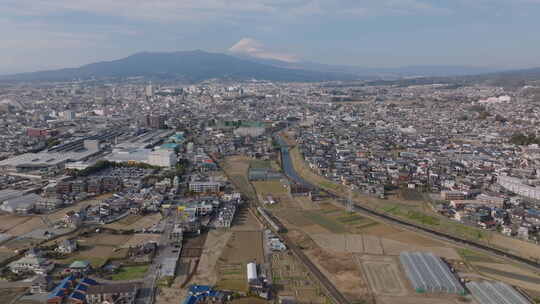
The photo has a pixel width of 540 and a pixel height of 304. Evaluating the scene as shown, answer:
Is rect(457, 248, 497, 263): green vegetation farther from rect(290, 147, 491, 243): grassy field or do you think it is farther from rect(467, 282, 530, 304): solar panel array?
rect(467, 282, 530, 304): solar panel array

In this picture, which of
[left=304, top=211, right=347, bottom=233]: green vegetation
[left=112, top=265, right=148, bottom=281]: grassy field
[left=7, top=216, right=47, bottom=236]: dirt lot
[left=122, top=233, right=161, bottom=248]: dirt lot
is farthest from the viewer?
[left=304, top=211, right=347, bottom=233]: green vegetation

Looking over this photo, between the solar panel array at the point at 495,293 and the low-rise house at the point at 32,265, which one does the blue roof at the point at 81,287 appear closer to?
the low-rise house at the point at 32,265

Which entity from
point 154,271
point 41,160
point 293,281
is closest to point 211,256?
point 154,271

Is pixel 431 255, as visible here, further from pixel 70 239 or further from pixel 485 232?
pixel 70 239

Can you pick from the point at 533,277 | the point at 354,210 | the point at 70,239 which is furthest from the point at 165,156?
the point at 533,277

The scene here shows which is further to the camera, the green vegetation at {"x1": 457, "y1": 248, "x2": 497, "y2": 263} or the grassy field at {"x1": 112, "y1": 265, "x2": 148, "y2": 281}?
the green vegetation at {"x1": 457, "y1": 248, "x2": 497, "y2": 263}

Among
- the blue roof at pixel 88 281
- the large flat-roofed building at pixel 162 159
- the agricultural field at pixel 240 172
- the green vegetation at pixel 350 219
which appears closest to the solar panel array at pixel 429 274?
the green vegetation at pixel 350 219

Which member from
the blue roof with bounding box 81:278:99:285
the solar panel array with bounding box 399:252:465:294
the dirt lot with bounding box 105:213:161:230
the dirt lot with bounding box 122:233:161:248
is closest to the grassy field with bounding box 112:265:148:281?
the blue roof with bounding box 81:278:99:285

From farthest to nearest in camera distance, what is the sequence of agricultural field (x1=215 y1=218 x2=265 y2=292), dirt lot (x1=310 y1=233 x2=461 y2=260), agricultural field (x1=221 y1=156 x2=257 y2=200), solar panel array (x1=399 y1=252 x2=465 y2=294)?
agricultural field (x1=221 y1=156 x2=257 y2=200) → dirt lot (x1=310 y1=233 x2=461 y2=260) → agricultural field (x1=215 y1=218 x2=265 y2=292) → solar panel array (x1=399 y1=252 x2=465 y2=294)
